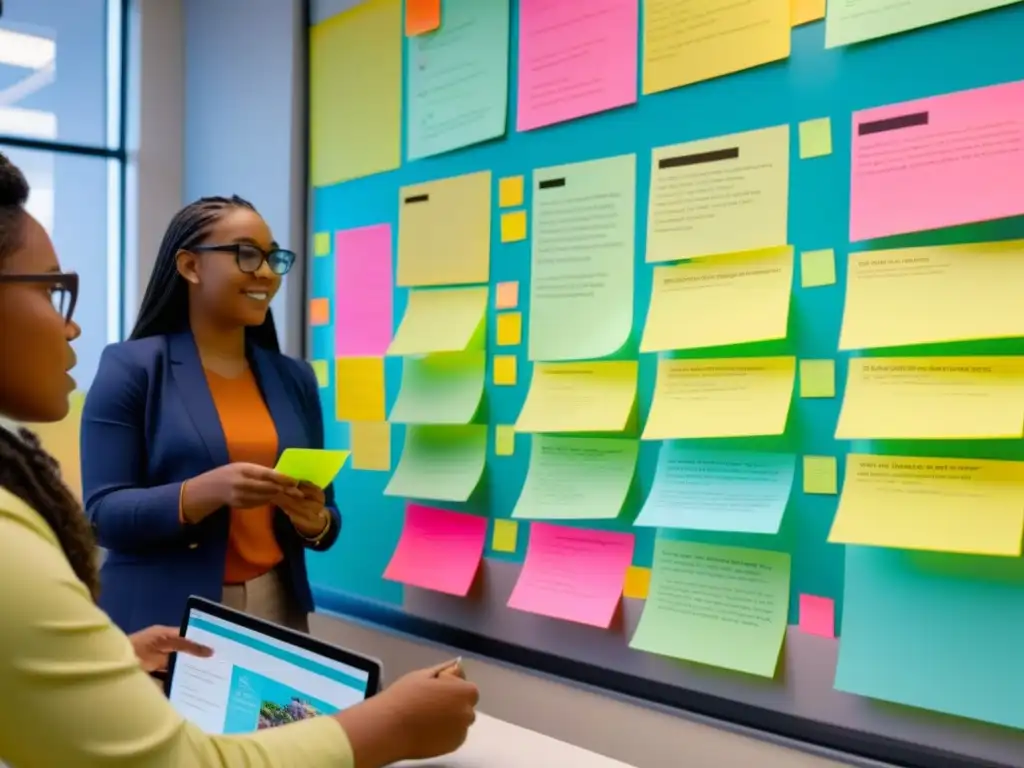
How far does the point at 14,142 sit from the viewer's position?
2648 mm

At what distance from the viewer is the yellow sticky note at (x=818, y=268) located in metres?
1.27

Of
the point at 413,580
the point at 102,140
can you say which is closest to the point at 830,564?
the point at 413,580

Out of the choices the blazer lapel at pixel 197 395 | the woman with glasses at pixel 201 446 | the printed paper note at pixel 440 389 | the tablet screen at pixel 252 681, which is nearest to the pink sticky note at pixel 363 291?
the printed paper note at pixel 440 389

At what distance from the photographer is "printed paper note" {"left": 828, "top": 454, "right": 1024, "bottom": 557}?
3.56 feet

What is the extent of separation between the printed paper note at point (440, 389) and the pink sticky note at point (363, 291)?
0.42ft

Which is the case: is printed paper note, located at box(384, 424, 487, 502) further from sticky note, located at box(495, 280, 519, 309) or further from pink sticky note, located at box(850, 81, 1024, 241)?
pink sticky note, located at box(850, 81, 1024, 241)

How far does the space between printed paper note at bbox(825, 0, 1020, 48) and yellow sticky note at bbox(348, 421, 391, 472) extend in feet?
3.68

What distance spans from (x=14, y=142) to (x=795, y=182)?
2194 mm

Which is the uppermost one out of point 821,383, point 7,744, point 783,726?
point 821,383

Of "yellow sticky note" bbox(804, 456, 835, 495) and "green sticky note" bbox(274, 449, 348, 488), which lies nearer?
"yellow sticky note" bbox(804, 456, 835, 495)

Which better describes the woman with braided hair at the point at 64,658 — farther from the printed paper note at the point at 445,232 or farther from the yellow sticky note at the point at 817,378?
the printed paper note at the point at 445,232

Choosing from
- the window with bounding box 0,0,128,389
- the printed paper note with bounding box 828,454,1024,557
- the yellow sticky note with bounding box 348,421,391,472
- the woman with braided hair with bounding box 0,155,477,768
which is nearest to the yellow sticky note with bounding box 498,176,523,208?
the yellow sticky note with bounding box 348,421,391,472

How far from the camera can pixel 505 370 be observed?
5.67 ft

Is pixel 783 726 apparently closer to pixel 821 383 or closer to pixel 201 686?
pixel 821 383
